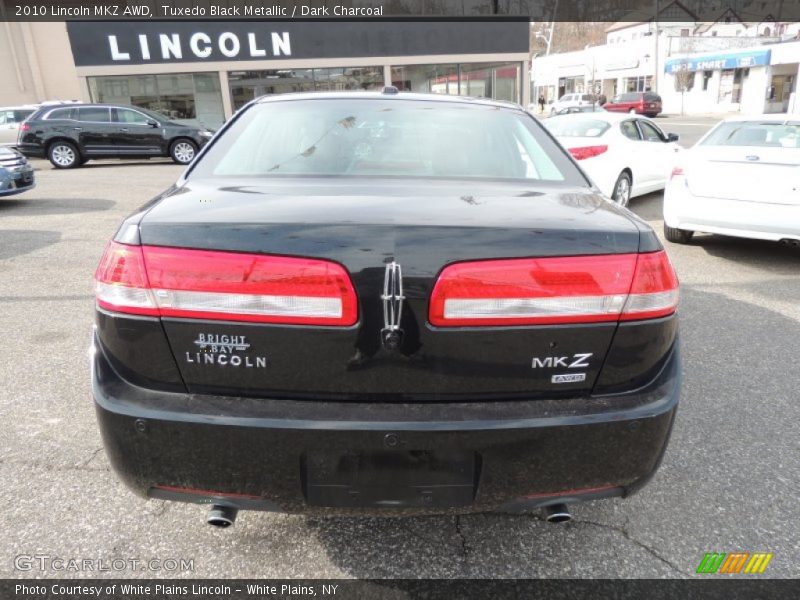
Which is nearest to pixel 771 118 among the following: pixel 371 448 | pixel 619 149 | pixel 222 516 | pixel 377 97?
pixel 619 149

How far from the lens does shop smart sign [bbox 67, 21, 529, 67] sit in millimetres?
21984

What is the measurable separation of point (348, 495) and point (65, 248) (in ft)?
20.6

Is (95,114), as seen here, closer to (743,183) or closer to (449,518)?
(743,183)

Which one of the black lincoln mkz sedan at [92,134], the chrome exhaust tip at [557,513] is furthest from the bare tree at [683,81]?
the chrome exhaust tip at [557,513]

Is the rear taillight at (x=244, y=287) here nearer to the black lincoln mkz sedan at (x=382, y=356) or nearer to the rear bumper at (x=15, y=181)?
the black lincoln mkz sedan at (x=382, y=356)

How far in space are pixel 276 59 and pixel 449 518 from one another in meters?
24.0

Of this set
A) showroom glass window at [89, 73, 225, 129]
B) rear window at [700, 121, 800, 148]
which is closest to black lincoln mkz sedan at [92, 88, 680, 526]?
rear window at [700, 121, 800, 148]

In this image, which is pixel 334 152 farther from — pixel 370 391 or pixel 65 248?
pixel 65 248

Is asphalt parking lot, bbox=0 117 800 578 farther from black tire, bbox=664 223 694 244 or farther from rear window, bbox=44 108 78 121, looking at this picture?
rear window, bbox=44 108 78 121

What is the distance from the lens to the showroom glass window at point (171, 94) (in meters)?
22.4

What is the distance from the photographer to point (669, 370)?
1.73m

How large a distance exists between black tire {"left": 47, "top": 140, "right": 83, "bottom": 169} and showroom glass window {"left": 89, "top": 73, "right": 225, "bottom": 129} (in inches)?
331

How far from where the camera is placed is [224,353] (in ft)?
5.14

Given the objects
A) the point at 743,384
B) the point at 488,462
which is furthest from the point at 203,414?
the point at 743,384
